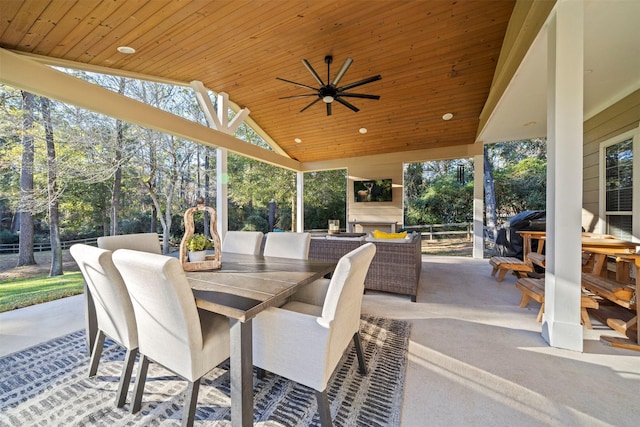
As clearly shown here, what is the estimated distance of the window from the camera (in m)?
3.66

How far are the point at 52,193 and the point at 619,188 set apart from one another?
8.43m

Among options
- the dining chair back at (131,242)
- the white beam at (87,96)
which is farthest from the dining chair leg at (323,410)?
the white beam at (87,96)

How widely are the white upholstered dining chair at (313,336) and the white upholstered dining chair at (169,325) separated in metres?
0.26

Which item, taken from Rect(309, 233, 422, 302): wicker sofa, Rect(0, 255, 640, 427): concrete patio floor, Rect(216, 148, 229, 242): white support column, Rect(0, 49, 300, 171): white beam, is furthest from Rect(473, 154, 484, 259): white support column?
Rect(0, 49, 300, 171): white beam

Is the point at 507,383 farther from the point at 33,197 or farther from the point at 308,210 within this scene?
the point at 308,210

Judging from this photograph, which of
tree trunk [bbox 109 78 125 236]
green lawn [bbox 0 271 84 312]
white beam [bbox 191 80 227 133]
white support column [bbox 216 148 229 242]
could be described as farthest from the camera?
white support column [bbox 216 148 229 242]

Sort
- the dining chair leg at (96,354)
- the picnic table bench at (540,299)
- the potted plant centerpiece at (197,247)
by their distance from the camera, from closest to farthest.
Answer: the dining chair leg at (96,354), the potted plant centerpiece at (197,247), the picnic table bench at (540,299)

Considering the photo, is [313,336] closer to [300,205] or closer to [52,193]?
[52,193]

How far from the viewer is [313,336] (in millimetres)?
1216

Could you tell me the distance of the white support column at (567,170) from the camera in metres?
2.01

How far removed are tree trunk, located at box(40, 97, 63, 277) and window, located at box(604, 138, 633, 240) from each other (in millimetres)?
8257

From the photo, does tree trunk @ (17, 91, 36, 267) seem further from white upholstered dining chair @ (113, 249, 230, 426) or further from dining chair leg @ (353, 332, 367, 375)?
dining chair leg @ (353, 332, 367, 375)

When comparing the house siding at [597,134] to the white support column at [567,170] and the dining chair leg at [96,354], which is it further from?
the dining chair leg at [96,354]

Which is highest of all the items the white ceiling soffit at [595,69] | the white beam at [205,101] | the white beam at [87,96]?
the white beam at [205,101]
